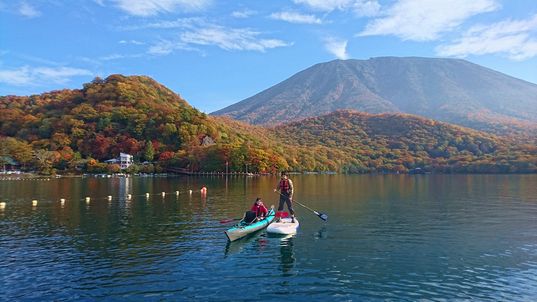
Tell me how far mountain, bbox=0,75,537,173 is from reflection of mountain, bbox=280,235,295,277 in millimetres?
90998

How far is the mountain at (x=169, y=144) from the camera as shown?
11300 cm

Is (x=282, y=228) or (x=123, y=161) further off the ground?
(x=123, y=161)

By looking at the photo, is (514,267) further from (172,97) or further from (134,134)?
(172,97)

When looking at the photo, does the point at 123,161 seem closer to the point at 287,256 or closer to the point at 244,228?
the point at 244,228

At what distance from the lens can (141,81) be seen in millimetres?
196875

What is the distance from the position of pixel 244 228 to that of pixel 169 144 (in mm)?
114323

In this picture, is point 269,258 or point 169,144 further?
point 169,144

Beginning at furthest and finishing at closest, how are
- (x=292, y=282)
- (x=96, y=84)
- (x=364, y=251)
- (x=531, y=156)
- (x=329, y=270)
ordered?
1. (x=96, y=84)
2. (x=531, y=156)
3. (x=364, y=251)
4. (x=329, y=270)
5. (x=292, y=282)

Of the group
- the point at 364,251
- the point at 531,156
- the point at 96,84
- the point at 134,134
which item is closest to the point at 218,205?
the point at 364,251

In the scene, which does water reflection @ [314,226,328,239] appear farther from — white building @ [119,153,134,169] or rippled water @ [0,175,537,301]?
white building @ [119,153,134,169]

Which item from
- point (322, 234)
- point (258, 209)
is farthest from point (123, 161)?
point (322, 234)

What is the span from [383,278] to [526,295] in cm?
430

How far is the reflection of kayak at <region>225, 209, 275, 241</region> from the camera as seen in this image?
19698 millimetres

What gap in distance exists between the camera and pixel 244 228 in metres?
20.5
